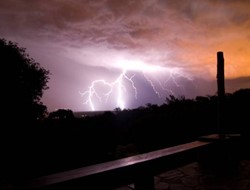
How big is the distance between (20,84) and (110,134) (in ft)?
22.2

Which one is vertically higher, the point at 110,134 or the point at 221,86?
the point at 221,86

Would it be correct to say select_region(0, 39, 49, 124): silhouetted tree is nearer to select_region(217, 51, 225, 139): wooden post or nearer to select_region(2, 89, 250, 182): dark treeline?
select_region(2, 89, 250, 182): dark treeline

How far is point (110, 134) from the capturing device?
13047 millimetres

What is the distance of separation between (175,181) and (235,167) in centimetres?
164

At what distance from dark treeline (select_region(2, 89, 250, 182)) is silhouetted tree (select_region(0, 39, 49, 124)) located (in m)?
2.68

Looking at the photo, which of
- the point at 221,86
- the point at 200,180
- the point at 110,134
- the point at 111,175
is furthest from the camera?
the point at 110,134

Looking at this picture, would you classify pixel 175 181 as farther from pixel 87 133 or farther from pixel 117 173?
pixel 87 133

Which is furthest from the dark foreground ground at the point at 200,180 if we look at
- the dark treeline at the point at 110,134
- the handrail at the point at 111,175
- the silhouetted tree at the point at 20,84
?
the silhouetted tree at the point at 20,84

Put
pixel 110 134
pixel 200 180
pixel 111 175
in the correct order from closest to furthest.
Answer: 1. pixel 111 175
2. pixel 200 180
3. pixel 110 134

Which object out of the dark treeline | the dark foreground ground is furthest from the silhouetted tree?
the dark foreground ground

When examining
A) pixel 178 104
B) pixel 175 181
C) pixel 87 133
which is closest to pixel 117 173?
pixel 175 181

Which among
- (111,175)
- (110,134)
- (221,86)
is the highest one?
(221,86)

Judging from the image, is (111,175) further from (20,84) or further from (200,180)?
(20,84)

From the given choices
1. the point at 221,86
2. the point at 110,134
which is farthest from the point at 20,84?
the point at 221,86
